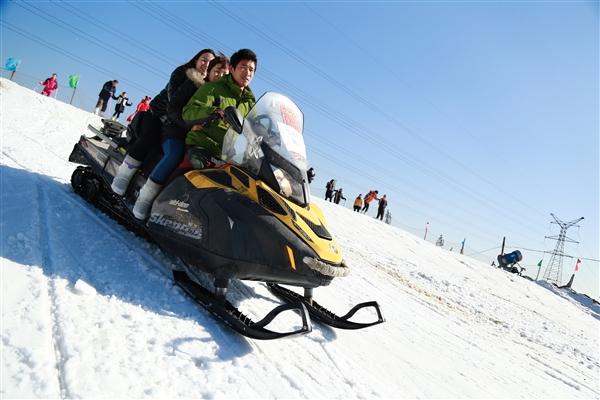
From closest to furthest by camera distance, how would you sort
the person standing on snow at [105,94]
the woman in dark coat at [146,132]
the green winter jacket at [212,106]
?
1. the green winter jacket at [212,106]
2. the woman in dark coat at [146,132]
3. the person standing on snow at [105,94]

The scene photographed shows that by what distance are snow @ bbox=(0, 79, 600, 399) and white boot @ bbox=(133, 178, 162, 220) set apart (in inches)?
13.3

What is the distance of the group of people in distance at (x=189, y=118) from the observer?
3797 mm

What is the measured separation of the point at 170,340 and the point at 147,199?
177cm

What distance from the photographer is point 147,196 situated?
3.85 m

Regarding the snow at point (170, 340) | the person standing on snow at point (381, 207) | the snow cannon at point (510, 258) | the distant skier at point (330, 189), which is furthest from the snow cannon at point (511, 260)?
the snow at point (170, 340)

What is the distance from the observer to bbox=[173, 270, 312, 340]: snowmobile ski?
2.65 meters

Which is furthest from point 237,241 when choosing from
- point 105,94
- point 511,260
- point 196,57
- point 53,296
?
point 511,260

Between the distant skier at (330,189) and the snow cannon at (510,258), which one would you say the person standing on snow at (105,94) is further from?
the snow cannon at (510,258)

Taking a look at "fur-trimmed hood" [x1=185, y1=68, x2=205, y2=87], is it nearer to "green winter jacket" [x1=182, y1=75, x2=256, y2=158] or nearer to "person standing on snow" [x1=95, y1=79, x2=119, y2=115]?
"green winter jacket" [x1=182, y1=75, x2=256, y2=158]

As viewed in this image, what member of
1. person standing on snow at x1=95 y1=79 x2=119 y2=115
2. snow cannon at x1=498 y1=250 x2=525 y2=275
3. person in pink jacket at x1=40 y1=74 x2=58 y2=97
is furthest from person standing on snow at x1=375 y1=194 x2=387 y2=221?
person in pink jacket at x1=40 y1=74 x2=58 y2=97

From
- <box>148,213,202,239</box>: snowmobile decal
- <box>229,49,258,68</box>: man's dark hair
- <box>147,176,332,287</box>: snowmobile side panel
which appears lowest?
<box>148,213,202,239</box>: snowmobile decal

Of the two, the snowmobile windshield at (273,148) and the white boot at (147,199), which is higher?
the snowmobile windshield at (273,148)

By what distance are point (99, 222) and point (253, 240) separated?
2.21 m

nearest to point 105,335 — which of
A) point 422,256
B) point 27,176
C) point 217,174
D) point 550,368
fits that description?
point 217,174
